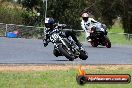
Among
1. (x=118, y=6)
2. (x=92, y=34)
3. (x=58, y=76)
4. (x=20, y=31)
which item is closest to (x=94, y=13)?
(x=118, y=6)

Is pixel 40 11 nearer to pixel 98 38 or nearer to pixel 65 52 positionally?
pixel 98 38

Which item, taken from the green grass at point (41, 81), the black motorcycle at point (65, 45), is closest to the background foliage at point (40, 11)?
the black motorcycle at point (65, 45)

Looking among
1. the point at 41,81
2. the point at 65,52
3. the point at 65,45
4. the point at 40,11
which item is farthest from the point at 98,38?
the point at 40,11

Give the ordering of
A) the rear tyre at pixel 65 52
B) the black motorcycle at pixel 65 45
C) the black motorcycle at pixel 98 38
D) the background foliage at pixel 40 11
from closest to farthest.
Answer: the black motorcycle at pixel 65 45 → the rear tyre at pixel 65 52 → the black motorcycle at pixel 98 38 → the background foliage at pixel 40 11

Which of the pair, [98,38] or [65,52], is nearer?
[65,52]

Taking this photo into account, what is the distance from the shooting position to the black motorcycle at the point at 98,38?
24344 mm

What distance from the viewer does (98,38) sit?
24812 millimetres

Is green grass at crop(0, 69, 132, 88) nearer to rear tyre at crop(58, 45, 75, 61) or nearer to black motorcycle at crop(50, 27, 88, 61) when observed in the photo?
black motorcycle at crop(50, 27, 88, 61)

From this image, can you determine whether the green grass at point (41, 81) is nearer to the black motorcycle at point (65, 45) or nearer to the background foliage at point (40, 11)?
the black motorcycle at point (65, 45)

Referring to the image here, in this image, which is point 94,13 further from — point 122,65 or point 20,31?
point 122,65

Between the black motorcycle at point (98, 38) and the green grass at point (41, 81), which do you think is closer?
the green grass at point (41, 81)

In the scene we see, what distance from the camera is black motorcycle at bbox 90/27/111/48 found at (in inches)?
958

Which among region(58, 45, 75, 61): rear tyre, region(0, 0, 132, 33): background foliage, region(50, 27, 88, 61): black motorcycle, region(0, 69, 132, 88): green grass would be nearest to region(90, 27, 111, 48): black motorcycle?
region(58, 45, 75, 61): rear tyre

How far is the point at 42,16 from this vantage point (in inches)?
→ 1534
